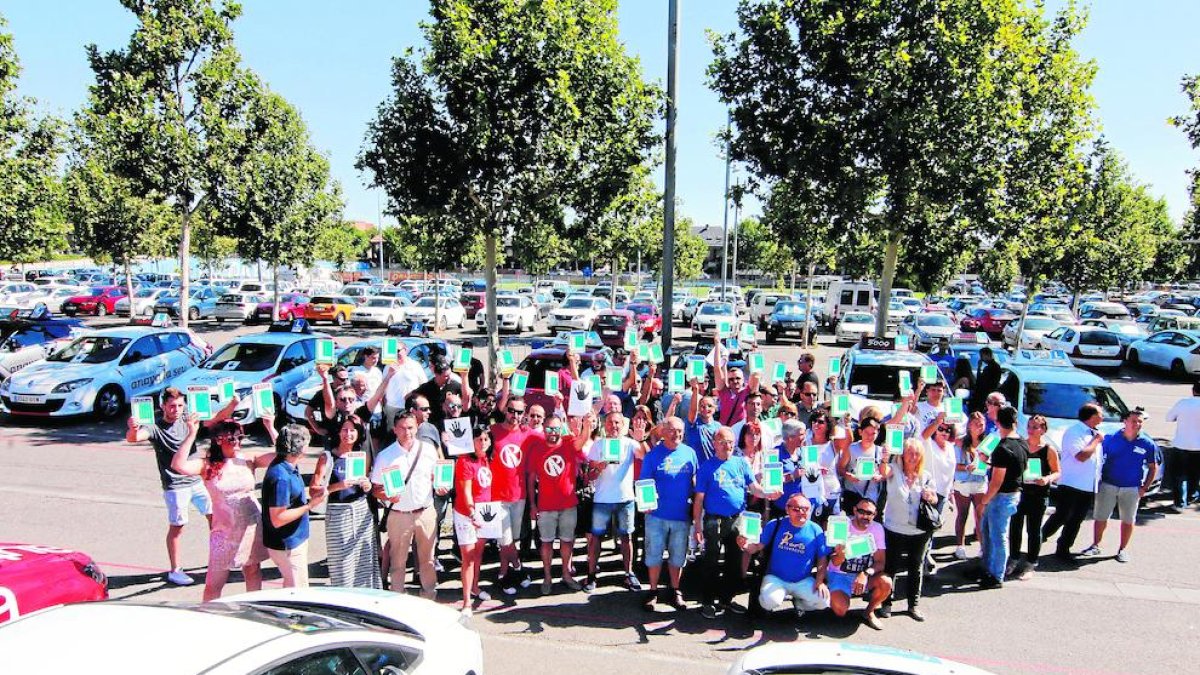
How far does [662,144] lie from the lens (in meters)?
15.2

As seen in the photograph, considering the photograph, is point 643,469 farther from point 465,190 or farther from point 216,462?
point 465,190

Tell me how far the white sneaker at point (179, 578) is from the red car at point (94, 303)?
1428 inches

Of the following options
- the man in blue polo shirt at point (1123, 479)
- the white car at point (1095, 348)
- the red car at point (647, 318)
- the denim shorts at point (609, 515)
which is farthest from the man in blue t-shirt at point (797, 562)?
the white car at point (1095, 348)

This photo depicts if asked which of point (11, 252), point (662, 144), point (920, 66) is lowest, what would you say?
point (11, 252)

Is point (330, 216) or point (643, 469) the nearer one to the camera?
point (643, 469)

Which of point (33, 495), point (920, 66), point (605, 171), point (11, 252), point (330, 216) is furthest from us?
point (330, 216)

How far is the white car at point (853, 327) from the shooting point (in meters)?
29.5

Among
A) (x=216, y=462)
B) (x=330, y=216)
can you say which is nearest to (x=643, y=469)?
(x=216, y=462)

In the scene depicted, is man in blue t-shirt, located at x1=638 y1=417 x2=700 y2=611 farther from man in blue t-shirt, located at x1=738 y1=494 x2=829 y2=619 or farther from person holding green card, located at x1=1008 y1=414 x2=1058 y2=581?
person holding green card, located at x1=1008 y1=414 x2=1058 y2=581

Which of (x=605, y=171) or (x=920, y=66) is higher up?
(x=920, y=66)

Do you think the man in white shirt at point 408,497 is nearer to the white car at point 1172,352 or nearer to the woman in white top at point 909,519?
the woman in white top at point 909,519

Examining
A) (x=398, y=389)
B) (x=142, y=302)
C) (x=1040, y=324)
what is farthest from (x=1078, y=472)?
(x=142, y=302)

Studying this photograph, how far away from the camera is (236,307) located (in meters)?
34.8

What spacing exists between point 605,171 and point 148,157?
1164 cm
